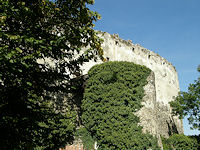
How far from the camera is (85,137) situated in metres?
11.9

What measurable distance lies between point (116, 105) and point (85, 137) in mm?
2762

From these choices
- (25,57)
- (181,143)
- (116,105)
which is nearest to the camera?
(25,57)

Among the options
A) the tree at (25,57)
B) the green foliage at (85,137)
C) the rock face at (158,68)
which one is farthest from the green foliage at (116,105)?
the tree at (25,57)

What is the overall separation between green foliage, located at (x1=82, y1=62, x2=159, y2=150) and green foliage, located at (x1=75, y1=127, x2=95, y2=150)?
349mm

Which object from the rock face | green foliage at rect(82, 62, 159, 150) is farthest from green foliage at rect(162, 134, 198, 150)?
green foliage at rect(82, 62, 159, 150)

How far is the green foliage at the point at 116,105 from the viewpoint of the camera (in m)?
10.2

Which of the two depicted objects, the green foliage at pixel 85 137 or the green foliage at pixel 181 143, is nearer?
the green foliage at pixel 85 137

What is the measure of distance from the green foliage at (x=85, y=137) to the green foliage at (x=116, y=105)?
35 centimetres

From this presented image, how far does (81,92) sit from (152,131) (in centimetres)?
549

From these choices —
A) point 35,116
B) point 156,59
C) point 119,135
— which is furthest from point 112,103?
point 156,59

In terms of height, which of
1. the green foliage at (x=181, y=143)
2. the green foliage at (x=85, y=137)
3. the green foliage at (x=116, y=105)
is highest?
the green foliage at (x=116, y=105)

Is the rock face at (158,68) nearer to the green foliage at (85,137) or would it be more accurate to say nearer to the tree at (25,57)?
the green foliage at (85,137)

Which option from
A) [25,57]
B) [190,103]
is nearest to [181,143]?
[190,103]

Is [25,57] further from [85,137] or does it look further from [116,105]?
[85,137]
